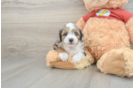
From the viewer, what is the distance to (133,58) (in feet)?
2.46

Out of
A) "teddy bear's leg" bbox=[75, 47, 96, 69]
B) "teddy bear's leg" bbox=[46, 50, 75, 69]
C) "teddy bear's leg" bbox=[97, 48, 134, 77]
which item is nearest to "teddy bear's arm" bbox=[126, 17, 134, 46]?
"teddy bear's leg" bbox=[97, 48, 134, 77]

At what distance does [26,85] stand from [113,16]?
0.88m

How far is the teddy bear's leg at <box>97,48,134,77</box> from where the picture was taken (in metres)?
0.73

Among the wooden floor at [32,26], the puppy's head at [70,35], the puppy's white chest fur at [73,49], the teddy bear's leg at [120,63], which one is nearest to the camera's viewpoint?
the teddy bear's leg at [120,63]

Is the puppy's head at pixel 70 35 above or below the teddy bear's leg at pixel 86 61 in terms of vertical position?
above

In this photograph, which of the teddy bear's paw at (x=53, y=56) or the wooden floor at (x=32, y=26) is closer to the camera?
the teddy bear's paw at (x=53, y=56)

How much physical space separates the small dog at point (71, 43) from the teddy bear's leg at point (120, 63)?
24cm

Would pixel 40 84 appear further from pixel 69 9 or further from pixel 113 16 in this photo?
pixel 69 9

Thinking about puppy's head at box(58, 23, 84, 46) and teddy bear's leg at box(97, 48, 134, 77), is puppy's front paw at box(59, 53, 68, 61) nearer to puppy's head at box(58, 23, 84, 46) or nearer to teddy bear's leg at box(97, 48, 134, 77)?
puppy's head at box(58, 23, 84, 46)

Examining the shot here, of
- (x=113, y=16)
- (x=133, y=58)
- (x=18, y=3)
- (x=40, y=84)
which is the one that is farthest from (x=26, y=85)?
(x=18, y=3)

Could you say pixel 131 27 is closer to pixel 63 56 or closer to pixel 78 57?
pixel 78 57

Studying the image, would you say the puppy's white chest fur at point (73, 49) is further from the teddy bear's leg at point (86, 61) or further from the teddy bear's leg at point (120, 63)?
the teddy bear's leg at point (120, 63)

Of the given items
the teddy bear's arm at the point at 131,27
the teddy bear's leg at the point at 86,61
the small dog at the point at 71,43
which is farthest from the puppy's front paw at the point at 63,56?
the teddy bear's arm at the point at 131,27

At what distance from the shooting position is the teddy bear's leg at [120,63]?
73 cm
